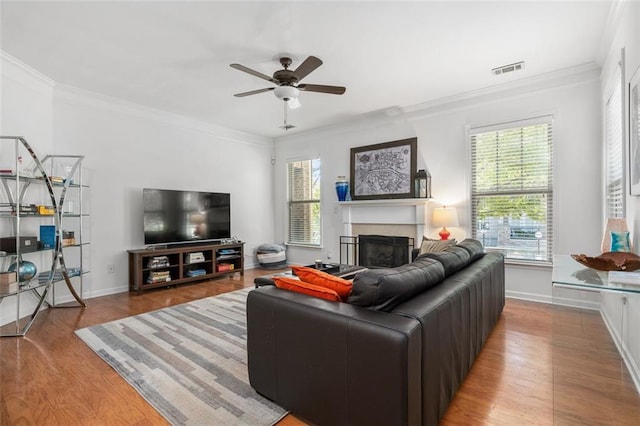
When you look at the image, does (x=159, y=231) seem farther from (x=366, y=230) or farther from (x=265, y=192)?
(x=366, y=230)

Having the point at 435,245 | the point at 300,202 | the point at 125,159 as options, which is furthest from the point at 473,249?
the point at 125,159

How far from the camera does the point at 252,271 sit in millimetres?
5914

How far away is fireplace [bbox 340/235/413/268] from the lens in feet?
16.2

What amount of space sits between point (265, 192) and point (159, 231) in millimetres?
2463

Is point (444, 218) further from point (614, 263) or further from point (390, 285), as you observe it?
point (390, 285)

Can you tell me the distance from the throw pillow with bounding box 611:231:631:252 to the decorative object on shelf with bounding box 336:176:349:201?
362cm

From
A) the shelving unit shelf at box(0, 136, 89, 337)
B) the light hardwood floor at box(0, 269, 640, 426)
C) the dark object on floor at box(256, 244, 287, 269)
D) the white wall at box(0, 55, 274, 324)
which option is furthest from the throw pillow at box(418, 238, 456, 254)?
the shelving unit shelf at box(0, 136, 89, 337)

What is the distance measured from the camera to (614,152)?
9.62 ft

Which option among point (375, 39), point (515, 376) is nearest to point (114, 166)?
point (375, 39)

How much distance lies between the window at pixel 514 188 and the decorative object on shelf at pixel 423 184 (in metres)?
0.59

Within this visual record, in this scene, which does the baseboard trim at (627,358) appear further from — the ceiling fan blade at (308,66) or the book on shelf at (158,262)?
the book on shelf at (158,262)

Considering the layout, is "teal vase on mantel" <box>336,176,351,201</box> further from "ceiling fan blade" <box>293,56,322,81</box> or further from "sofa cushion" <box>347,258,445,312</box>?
"sofa cushion" <box>347,258,445,312</box>

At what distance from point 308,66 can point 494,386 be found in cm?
288

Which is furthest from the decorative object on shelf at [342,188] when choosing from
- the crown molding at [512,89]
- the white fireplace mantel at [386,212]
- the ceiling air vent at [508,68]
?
the ceiling air vent at [508,68]
